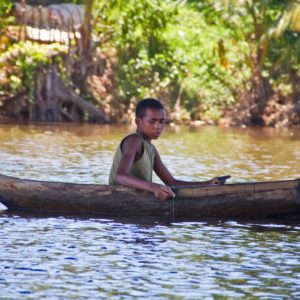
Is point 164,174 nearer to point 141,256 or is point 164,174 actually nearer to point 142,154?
point 142,154

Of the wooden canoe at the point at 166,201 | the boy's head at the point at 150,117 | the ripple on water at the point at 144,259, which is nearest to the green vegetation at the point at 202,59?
the wooden canoe at the point at 166,201

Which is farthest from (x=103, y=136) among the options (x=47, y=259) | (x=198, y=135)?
(x=47, y=259)

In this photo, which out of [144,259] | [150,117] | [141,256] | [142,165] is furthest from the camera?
[142,165]

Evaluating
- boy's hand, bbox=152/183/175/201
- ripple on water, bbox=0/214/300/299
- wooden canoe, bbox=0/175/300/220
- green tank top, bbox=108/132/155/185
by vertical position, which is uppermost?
green tank top, bbox=108/132/155/185

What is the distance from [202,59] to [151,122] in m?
17.9

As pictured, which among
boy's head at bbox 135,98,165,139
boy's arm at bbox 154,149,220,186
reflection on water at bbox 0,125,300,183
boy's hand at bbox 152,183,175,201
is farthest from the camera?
reflection on water at bbox 0,125,300,183

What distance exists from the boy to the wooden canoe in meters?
0.15

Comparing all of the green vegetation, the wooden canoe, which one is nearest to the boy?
the wooden canoe

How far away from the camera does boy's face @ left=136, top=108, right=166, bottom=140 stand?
970cm

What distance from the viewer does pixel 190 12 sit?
28.5 meters

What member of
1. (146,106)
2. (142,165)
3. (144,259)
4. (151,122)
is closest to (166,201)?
(142,165)

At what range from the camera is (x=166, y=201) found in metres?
9.88

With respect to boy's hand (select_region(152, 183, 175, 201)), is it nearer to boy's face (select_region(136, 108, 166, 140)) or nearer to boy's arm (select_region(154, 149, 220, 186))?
boy's face (select_region(136, 108, 166, 140))

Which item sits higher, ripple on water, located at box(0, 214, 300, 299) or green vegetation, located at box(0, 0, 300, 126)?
green vegetation, located at box(0, 0, 300, 126)
